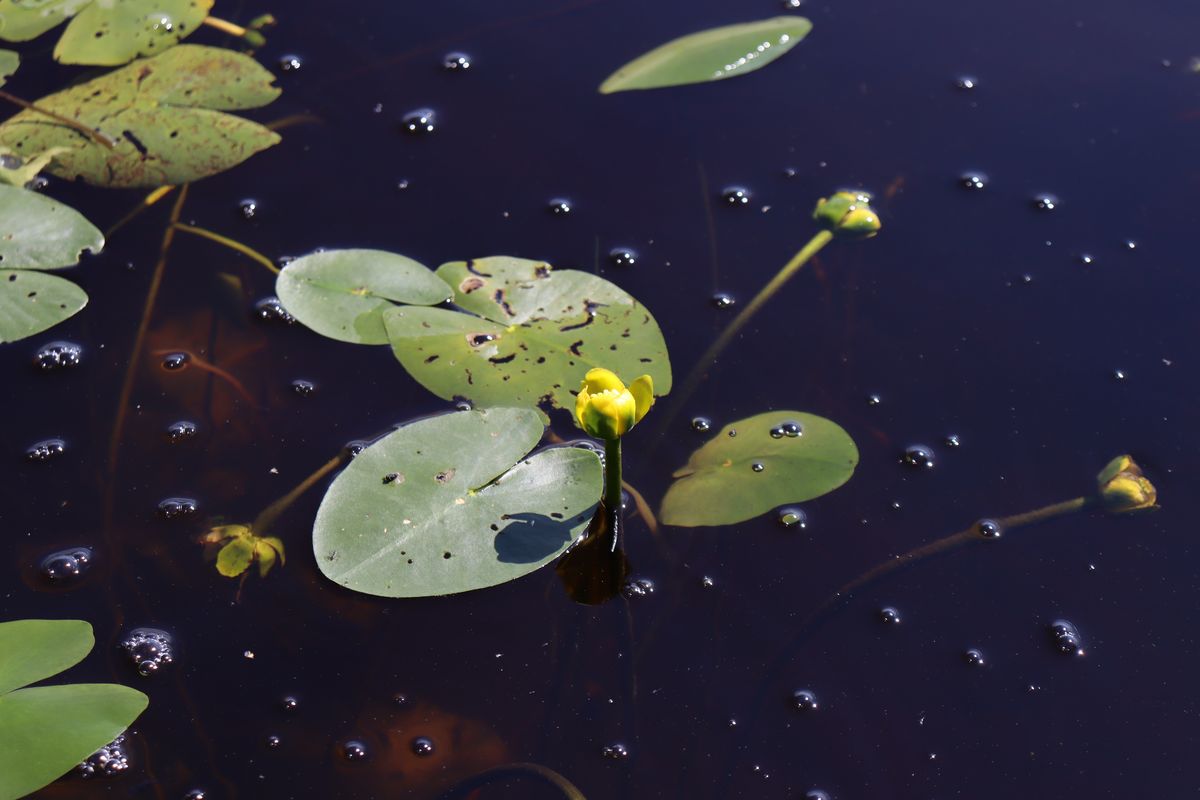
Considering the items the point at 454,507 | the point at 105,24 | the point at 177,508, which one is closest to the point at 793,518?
the point at 454,507

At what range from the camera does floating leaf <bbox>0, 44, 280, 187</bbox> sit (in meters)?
2.09

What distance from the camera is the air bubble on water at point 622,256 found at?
1973mm

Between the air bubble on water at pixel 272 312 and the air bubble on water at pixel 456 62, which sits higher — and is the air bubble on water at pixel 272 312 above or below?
below

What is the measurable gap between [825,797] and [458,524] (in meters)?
0.61

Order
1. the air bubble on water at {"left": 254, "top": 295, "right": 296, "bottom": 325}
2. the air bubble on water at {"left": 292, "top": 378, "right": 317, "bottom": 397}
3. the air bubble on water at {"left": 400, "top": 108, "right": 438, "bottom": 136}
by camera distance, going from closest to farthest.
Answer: the air bubble on water at {"left": 292, "top": 378, "right": 317, "bottom": 397} < the air bubble on water at {"left": 254, "top": 295, "right": 296, "bottom": 325} < the air bubble on water at {"left": 400, "top": 108, "right": 438, "bottom": 136}

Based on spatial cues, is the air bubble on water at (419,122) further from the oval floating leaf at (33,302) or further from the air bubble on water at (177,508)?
the air bubble on water at (177,508)

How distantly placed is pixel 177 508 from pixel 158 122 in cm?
92

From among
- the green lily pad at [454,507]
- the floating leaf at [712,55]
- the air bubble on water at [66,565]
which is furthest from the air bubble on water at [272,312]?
the floating leaf at [712,55]

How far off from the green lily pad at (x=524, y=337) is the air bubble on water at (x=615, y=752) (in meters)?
0.53

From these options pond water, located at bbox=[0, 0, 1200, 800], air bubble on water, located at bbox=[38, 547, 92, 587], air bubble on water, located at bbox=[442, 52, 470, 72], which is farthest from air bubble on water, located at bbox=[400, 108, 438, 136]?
air bubble on water, located at bbox=[38, 547, 92, 587]

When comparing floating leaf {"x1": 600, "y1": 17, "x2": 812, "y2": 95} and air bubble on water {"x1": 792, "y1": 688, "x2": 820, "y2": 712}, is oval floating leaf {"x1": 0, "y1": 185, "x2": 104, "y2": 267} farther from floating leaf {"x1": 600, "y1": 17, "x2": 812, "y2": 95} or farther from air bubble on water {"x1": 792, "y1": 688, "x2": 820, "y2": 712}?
air bubble on water {"x1": 792, "y1": 688, "x2": 820, "y2": 712}

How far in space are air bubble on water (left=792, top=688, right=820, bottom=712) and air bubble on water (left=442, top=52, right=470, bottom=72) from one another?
1.53 meters

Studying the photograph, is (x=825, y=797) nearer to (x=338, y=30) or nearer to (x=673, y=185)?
(x=673, y=185)

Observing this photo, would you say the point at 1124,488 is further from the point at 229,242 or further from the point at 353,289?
the point at 229,242
